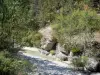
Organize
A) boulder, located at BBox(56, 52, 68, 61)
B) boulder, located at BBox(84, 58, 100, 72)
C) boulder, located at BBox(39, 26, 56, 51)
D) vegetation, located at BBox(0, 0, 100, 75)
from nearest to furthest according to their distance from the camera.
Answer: vegetation, located at BBox(0, 0, 100, 75), boulder, located at BBox(84, 58, 100, 72), boulder, located at BBox(56, 52, 68, 61), boulder, located at BBox(39, 26, 56, 51)

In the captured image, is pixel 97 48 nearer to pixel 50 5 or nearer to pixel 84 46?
pixel 84 46

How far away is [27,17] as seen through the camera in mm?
12359

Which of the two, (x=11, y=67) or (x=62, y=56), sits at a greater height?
(x=11, y=67)

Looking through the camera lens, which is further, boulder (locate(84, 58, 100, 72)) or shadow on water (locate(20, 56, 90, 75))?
boulder (locate(84, 58, 100, 72))

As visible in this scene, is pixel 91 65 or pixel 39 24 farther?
pixel 39 24

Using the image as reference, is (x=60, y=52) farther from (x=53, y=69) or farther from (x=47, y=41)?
(x=53, y=69)

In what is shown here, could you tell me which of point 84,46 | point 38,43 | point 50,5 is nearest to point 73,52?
point 84,46

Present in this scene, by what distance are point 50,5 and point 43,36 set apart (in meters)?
4.83

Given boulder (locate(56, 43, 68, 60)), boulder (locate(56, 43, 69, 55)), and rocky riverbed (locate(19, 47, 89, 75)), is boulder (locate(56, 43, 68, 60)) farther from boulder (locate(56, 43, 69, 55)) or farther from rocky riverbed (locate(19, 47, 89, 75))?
rocky riverbed (locate(19, 47, 89, 75))


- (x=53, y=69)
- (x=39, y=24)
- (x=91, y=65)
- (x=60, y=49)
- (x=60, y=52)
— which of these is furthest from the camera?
(x=39, y=24)

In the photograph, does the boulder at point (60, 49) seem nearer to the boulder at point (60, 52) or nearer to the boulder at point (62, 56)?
the boulder at point (60, 52)

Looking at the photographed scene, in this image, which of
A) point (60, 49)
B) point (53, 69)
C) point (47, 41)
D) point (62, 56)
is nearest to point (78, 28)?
point (62, 56)

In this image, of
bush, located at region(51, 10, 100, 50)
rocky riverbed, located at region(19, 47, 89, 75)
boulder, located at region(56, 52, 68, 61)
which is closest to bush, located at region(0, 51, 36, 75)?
rocky riverbed, located at region(19, 47, 89, 75)

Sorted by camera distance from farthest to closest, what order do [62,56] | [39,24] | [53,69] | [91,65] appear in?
[39,24] < [62,56] < [91,65] < [53,69]
